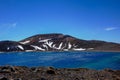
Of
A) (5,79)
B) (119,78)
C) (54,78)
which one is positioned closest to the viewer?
(5,79)

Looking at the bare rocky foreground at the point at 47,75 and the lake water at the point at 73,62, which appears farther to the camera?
the lake water at the point at 73,62

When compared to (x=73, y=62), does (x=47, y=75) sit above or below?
above

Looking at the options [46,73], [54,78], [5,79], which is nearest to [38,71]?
[46,73]

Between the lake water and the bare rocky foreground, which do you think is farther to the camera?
the lake water

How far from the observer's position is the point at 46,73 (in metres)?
14.4

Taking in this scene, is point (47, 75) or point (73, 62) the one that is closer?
point (47, 75)

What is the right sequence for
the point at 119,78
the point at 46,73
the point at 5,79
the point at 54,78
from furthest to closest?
the point at 46,73 < the point at 119,78 < the point at 54,78 < the point at 5,79

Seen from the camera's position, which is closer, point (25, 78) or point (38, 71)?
A: point (25, 78)

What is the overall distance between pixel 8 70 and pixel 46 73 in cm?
202

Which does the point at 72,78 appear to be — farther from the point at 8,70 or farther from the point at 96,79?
the point at 8,70

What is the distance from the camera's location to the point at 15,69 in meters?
15.2

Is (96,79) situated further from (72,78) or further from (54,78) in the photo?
(54,78)

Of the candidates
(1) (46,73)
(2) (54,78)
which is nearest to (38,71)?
(1) (46,73)

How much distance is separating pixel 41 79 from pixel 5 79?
57.5 inches
